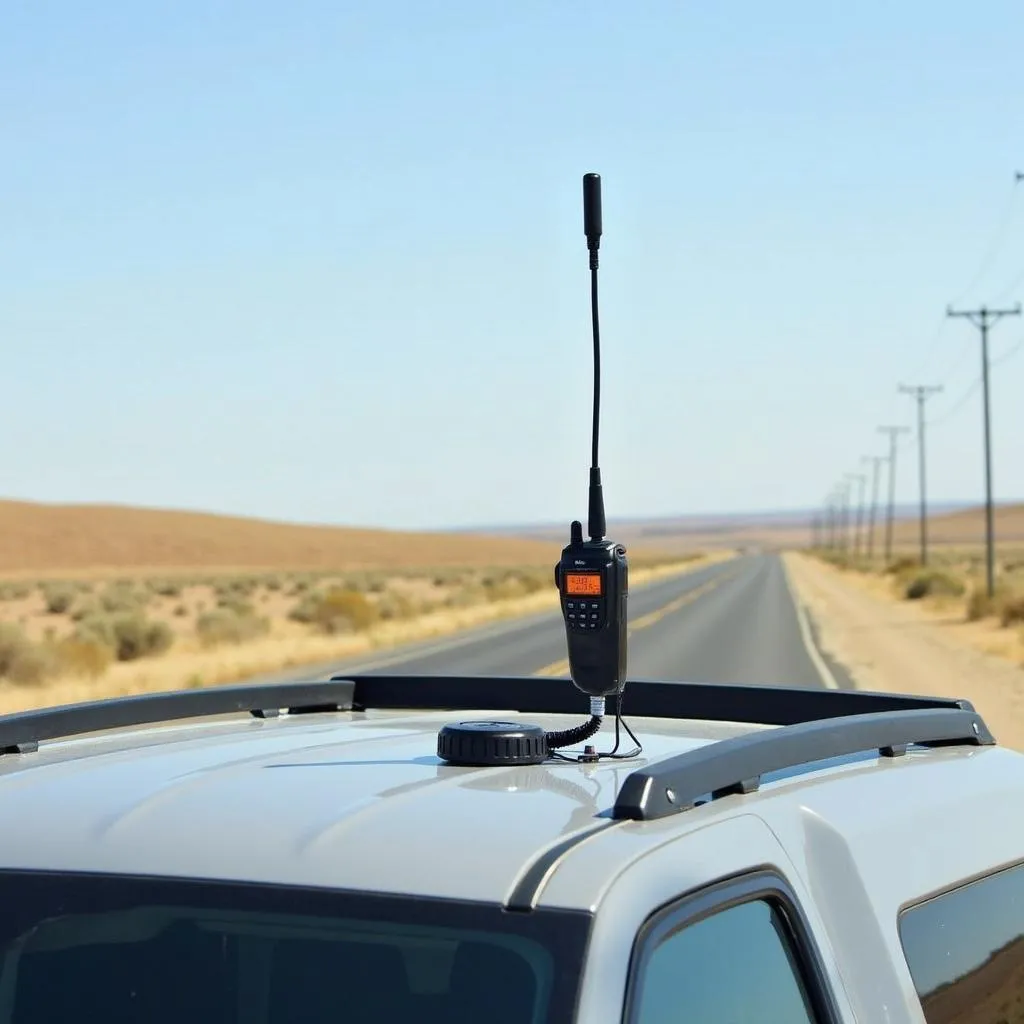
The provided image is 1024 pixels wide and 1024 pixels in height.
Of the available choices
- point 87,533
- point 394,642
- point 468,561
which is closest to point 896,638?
point 394,642

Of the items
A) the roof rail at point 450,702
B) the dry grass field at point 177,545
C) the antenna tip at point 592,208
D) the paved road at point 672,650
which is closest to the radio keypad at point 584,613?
the antenna tip at point 592,208

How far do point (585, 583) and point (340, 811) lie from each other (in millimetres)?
637

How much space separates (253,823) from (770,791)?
77 cm

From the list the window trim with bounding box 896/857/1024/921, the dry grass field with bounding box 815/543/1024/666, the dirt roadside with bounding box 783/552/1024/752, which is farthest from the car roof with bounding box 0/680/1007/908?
the dry grass field with bounding box 815/543/1024/666

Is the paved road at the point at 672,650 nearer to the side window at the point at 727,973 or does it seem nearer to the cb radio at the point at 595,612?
the cb radio at the point at 595,612

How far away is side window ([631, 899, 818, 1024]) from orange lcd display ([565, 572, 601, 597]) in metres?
0.65

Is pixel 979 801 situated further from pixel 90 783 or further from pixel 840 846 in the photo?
pixel 90 783

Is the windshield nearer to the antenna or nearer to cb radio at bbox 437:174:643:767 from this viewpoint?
cb radio at bbox 437:174:643:767

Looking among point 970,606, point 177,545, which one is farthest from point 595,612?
point 177,545

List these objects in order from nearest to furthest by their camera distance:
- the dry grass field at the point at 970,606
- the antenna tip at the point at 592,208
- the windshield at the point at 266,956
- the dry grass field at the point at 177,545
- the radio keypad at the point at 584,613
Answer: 1. the windshield at the point at 266,956
2. the radio keypad at the point at 584,613
3. the antenna tip at the point at 592,208
4. the dry grass field at the point at 970,606
5. the dry grass field at the point at 177,545

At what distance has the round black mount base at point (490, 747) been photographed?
2660 mm

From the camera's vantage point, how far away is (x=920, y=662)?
3000 cm

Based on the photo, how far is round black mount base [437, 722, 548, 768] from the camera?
8.73 feet

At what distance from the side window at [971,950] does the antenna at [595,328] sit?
0.83 metres
